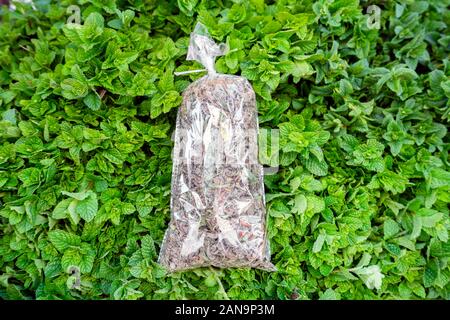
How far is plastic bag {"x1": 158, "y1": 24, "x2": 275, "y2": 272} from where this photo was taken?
4.53 feet

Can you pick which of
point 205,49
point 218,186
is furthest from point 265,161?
point 205,49

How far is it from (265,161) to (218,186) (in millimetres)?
196

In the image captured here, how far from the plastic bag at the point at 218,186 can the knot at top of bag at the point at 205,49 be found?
82 mm

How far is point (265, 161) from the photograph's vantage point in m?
1.46

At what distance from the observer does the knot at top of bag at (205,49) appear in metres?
1.49

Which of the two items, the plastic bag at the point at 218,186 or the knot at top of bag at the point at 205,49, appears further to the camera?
the knot at top of bag at the point at 205,49

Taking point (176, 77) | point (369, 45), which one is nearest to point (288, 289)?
point (176, 77)

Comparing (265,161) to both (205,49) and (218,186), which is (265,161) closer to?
(218,186)

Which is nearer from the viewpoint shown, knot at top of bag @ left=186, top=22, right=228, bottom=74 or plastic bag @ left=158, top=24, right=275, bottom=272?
plastic bag @ left=158, top=24, right=275, bottom=272

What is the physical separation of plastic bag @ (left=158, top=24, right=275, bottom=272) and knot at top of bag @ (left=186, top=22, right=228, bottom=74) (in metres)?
0.08

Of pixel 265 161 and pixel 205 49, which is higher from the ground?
pixel 205 49

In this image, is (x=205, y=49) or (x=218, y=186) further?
(x=205, y=49)

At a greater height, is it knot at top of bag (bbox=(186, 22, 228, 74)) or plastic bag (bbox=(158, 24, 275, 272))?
knot at top of bag (bbox=(186, 22, 228, 74))

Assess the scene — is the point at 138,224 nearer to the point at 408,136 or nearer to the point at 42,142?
the point at 42,142
